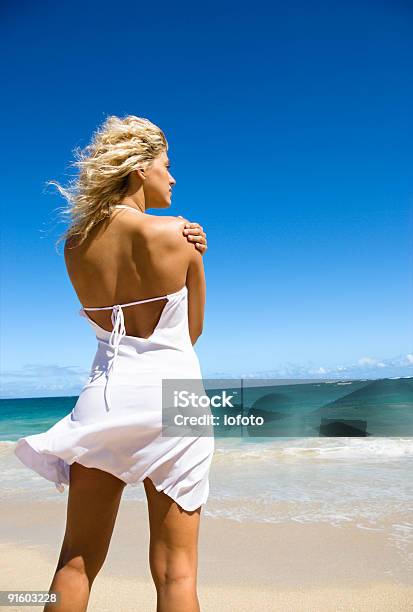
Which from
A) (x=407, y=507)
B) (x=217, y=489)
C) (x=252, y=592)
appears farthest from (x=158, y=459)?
(x=217, y=489)

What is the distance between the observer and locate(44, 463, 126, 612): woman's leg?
156 centimetres

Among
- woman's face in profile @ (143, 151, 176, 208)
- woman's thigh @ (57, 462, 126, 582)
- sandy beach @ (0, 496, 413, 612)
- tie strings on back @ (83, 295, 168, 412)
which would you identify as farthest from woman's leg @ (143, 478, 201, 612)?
sandy beach @ (0, 496, 413, 612)

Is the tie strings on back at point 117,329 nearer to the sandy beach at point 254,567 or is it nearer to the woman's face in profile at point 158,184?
the woman's face in profile at point 158,184

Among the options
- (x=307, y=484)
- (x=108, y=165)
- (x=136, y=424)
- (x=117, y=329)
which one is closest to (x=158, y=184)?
(x=108, y=165)

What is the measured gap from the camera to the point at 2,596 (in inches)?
122

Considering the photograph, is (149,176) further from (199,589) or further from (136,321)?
(199,589)

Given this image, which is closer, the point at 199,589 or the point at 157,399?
the point at 157,399

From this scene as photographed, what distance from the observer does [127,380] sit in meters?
1.53

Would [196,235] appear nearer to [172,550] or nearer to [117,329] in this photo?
[117,329]

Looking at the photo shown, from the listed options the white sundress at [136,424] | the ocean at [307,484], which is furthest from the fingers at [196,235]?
the ocean at [307,484]

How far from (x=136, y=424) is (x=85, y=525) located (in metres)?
0.34

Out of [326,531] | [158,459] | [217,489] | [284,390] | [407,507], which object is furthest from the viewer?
[284,390]

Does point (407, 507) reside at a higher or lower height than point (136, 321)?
lower

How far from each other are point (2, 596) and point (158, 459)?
86.2 inches
